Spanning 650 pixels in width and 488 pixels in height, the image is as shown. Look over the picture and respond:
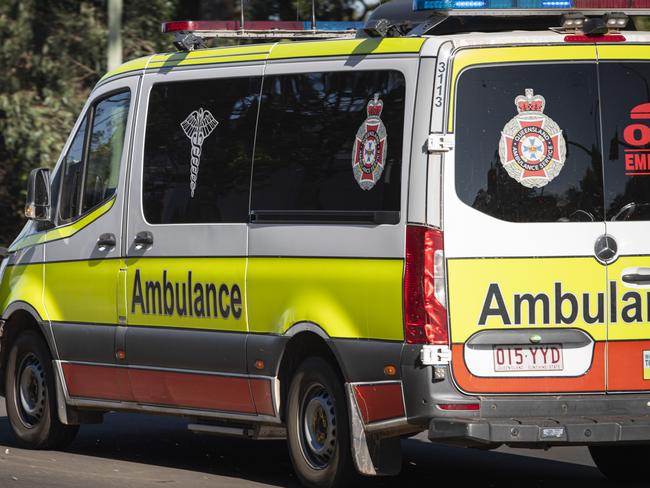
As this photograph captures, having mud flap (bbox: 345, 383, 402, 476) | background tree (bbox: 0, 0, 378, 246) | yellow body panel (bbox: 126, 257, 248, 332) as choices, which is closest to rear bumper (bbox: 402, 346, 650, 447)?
mud flap (bbox: 345, 383, 402, 476)

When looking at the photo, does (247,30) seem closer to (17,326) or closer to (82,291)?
(82,291)

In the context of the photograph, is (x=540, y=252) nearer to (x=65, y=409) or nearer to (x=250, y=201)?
(x=250, y=201)

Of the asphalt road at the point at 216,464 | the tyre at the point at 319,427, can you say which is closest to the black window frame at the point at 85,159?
the asphalt road at the point at 216,464

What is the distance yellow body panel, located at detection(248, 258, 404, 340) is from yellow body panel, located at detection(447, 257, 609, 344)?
0.96ft

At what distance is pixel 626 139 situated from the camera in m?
8.05

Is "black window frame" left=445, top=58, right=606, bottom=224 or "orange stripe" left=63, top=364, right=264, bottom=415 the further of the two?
"orange stripe" left=63, top=364, right=264, bottom=415

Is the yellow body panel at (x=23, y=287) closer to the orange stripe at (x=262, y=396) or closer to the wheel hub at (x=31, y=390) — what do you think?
the wheel hub at (x=31, y=390)

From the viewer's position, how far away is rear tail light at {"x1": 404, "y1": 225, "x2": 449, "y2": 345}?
7.76 meters

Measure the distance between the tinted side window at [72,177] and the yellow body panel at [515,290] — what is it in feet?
11.3

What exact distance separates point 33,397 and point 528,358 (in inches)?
166

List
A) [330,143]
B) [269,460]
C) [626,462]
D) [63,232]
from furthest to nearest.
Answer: [63,232]
[269,460]
[626,462]
[330,143]

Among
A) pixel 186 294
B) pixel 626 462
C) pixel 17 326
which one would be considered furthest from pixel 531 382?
pixel 17 326

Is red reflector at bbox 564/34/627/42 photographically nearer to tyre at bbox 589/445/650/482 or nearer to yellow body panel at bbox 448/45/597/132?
yellow body panel at bbox 448/45/597/132

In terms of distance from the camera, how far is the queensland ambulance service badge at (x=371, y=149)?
8172mm
